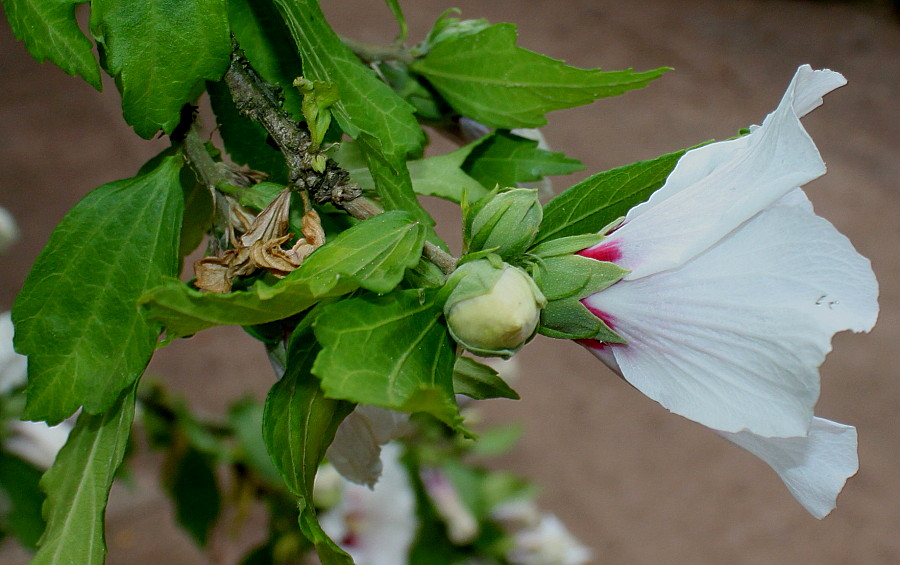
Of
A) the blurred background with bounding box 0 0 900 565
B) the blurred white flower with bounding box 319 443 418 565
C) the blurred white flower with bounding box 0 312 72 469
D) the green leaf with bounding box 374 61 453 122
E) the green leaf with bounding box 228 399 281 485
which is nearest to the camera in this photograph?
the green leaf with bounding box 374 61 453 122

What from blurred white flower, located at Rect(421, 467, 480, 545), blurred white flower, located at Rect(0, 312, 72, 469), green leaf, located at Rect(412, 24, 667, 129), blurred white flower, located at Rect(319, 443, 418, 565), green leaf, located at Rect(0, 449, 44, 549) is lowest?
blurred white flower, located at Rect(421, 467, 480, 545)

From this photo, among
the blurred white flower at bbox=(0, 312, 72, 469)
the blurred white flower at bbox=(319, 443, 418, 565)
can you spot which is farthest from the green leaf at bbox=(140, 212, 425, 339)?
the blurred white flower at bbox=(319, 443, 418, 565)

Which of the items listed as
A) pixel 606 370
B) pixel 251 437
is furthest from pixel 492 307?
pixel 606 370

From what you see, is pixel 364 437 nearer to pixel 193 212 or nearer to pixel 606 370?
pixel 193 212

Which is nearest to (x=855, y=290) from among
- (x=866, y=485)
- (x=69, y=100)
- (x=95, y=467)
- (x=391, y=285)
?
(x=391, y=285)

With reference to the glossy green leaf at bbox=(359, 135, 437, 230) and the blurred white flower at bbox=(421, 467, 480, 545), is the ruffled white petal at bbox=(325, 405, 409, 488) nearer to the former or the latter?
the glossy green leaf at bbox=(359, 135, 437, 230)

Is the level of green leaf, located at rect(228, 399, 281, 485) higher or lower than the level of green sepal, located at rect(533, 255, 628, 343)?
lower
